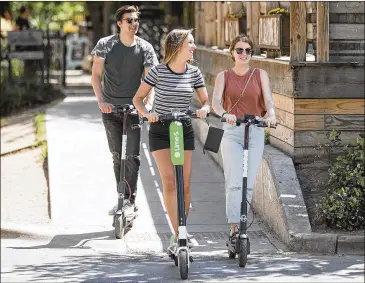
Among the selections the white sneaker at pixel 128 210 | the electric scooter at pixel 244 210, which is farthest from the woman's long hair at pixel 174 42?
the white sneaker at pixel 128 210

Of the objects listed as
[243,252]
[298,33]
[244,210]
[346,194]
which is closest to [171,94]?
[244,210]

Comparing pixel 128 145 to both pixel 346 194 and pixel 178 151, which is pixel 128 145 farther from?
pixel 346 194

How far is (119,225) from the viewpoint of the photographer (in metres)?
9.62

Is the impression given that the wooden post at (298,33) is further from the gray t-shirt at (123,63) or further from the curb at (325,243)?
the curb at (325,243)

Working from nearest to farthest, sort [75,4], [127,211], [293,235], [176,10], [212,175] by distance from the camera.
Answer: [293,235]
[127,211]
[212,175]
[176,10]
[75,4]

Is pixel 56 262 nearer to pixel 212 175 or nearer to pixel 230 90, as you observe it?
pixel 230 90

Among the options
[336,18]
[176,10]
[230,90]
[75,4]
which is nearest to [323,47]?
[336,18]

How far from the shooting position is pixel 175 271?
8.37 metres

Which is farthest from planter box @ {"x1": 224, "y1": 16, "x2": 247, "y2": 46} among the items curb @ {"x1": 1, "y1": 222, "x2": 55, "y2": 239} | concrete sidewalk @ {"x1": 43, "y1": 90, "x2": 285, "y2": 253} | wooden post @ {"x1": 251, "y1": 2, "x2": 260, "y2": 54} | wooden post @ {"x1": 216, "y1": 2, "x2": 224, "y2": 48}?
curb @ {"x1": 1, "y1": 222, "x2": 55, "y2": 239}

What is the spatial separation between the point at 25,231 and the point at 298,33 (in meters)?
3.29

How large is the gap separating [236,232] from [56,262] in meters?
1.48

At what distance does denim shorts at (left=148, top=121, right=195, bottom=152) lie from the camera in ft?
27.8

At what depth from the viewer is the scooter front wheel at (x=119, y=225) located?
962 cm

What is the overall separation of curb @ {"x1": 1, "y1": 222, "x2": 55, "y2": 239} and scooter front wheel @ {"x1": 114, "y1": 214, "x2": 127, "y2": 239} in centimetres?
63
